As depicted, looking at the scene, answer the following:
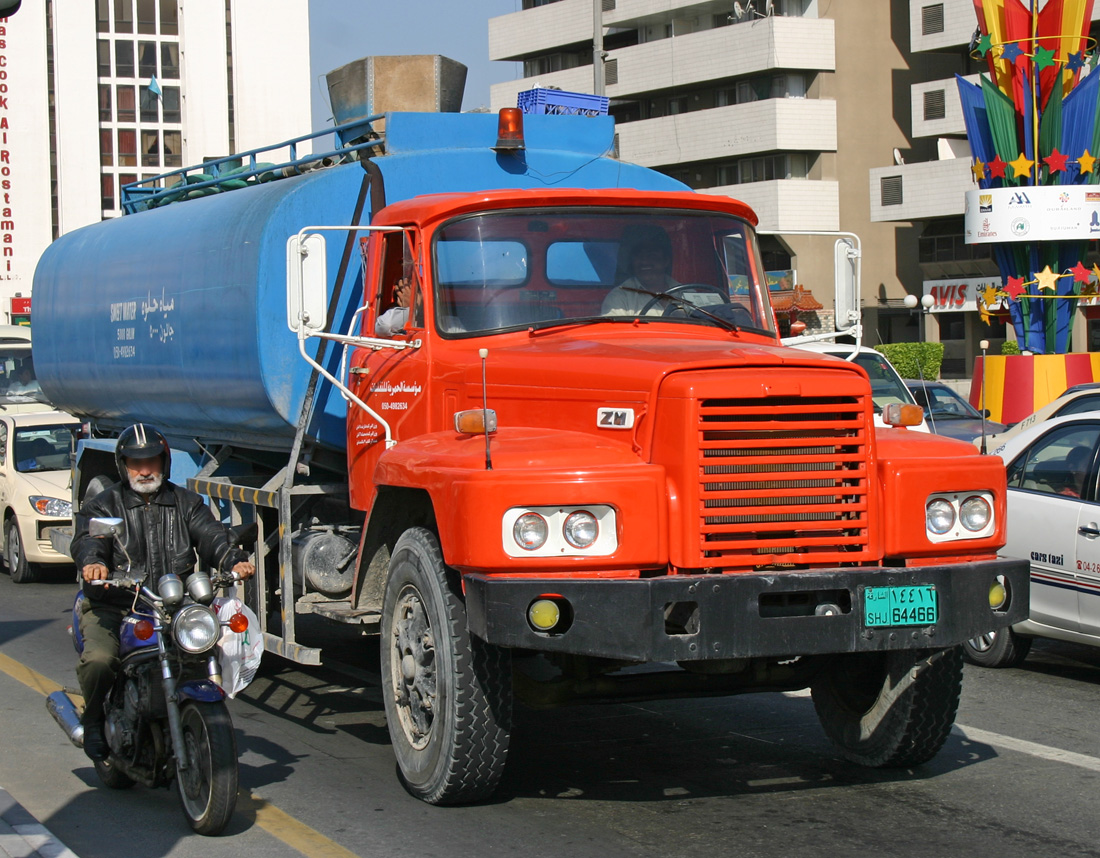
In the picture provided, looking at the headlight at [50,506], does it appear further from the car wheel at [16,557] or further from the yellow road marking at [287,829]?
the yellow road marking at [287,829]

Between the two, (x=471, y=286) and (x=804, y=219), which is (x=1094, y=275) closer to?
(x=804, y=219)

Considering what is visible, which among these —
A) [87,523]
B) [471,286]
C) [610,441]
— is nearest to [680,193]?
[471,286]

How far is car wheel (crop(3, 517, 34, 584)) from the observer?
15.2 metres

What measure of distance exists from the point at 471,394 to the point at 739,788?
2.19 m

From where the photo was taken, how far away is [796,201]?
56.8 meters

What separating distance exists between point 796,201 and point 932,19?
8163mm

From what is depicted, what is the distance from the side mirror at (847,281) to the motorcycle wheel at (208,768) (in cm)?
378

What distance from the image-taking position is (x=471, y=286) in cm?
727

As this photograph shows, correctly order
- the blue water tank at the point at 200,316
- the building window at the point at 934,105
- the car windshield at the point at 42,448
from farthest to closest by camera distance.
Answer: the building window at the point at 934,105 → the car windshield at the point at 42,448 → the blue water tank at the point at 200,316

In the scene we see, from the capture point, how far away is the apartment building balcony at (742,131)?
56562 mm

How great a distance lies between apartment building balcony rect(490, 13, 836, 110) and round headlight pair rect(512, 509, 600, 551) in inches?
2016

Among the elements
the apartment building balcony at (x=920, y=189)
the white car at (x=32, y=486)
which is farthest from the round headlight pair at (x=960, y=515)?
the apartment building balcony at (x=920, y=189)

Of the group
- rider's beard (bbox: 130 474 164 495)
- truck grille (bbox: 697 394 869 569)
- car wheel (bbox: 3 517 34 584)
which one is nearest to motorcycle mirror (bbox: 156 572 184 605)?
rider's beard (bbox: 130 474 164 495)

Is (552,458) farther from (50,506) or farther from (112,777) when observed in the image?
(50,506)
